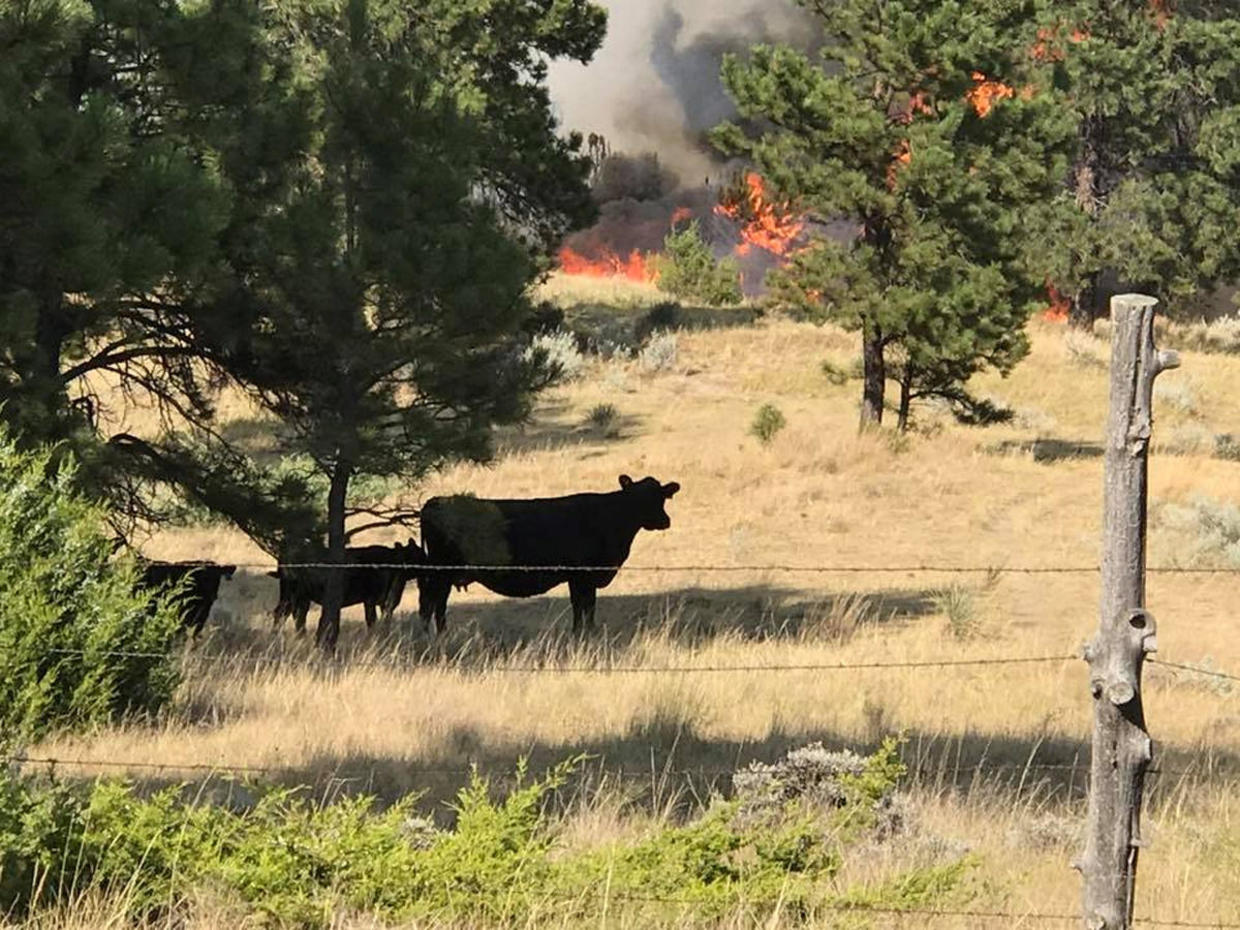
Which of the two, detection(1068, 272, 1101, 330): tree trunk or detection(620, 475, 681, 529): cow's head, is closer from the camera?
detection(620, 475, 681, 529): cow's head

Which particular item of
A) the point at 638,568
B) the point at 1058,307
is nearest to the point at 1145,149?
the point at 1058,307

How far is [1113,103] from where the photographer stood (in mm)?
39875

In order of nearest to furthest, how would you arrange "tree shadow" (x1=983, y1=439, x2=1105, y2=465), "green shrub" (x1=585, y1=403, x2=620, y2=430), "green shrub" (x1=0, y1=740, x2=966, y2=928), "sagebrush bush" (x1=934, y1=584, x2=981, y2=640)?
"green shrub" (x1=0, y1=740, x2=966, y2=928) < "sagebrush bush" (x1=934, y1=584, x2=981, y2=640) < "tree shadow" (x1=983, y1=439, x2=1105, y2=465) < "green shrub" (x1=585, y1=403, x2=620, y2=430)

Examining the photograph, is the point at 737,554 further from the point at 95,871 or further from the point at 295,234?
the point at 95,871

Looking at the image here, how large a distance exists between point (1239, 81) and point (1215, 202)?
3.67 m

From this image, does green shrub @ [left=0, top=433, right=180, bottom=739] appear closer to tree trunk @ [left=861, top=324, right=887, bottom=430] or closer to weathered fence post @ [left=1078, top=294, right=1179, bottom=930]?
weathered fence post @ [left=1078, top=294, right=1179, bottom=930]

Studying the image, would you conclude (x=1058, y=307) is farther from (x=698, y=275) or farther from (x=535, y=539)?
(x=535, y=539)

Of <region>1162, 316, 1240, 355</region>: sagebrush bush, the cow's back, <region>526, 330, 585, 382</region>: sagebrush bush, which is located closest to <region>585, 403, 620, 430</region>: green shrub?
<region>526, 330, 585, 382</region>: sagebrush bush

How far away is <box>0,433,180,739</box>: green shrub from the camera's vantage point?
8.70 m

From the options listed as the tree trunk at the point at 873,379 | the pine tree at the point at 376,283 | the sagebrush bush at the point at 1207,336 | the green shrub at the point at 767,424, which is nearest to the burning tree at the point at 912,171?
the tree trunk at the point at 873,379

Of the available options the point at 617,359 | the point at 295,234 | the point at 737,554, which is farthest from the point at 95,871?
the point at 617,359

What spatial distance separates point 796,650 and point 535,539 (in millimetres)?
3971

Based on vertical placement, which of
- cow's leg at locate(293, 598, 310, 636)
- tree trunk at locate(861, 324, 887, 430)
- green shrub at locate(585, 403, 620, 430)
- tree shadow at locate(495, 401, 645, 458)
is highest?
tree trunk at locate(861, 324, 887, 430)

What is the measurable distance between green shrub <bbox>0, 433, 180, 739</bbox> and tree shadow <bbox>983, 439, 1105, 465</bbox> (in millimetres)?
19327
